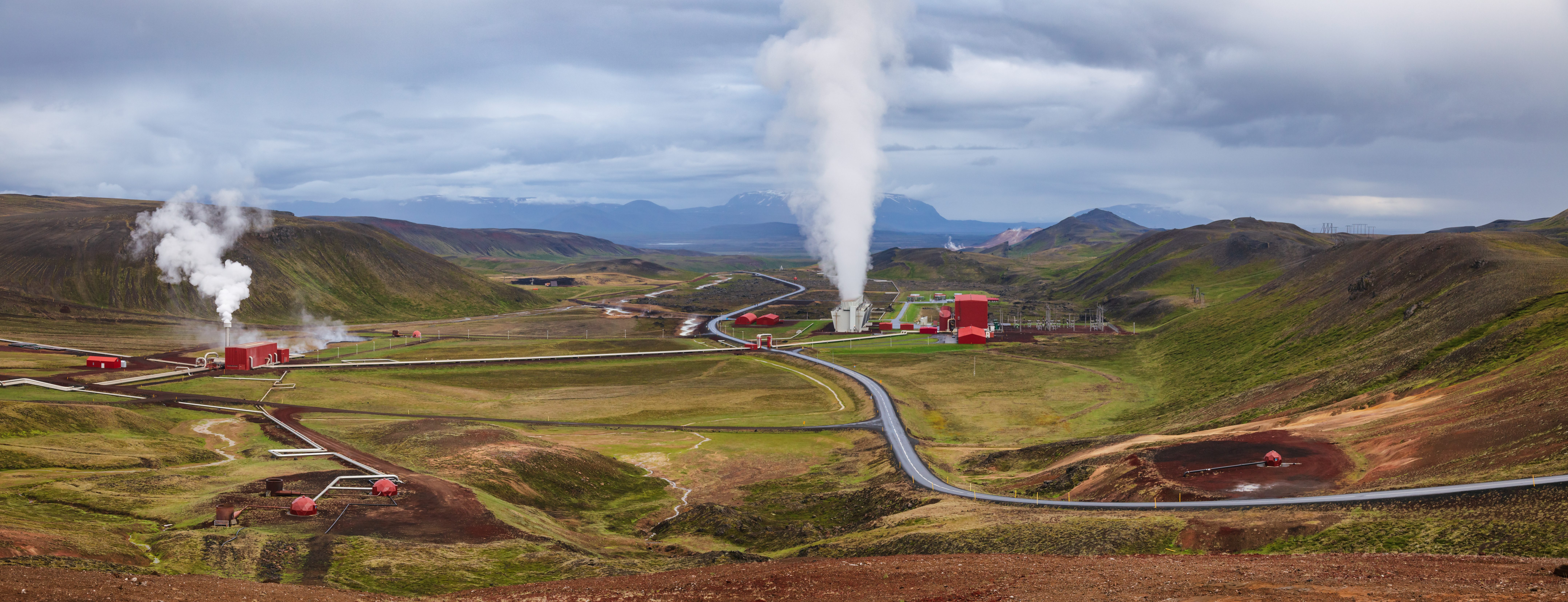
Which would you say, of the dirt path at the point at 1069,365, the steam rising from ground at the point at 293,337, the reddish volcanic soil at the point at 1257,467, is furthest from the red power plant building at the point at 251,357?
the reddish volcanic soil at the point at 1257,467

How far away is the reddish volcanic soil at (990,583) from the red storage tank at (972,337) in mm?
101691

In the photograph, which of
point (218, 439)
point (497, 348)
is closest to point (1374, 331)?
point (218, 439)

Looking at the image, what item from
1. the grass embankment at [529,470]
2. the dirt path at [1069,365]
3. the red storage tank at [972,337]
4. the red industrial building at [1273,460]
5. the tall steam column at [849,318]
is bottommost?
the grass embankment at [529,470]

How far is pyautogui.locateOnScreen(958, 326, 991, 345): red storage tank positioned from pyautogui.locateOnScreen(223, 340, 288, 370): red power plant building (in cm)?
9683

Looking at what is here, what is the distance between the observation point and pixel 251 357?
349 ft

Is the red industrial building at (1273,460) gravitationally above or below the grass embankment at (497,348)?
below

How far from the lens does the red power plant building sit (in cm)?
10569

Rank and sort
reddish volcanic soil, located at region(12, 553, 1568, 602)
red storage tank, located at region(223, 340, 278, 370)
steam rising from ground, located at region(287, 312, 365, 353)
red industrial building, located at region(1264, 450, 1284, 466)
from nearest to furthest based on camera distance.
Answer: reddish volcanic soil, located at region(12, 553, 1568, 602) → red industrial building, located at region(1264, 450, 1284, 466) → red storage tank, located at region(223, 340, 278, 370) → steam rising from ground, located at region(287, 312, 365, 353)

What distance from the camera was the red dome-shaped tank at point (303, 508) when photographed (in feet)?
141

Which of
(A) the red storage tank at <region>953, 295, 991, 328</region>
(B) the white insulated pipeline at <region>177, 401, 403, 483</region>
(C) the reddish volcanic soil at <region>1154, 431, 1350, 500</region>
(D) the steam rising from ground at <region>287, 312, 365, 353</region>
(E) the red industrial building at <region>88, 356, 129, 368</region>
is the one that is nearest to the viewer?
(C) the reddish volcanic soil at <region>1154, 431, 1350, 500</region>

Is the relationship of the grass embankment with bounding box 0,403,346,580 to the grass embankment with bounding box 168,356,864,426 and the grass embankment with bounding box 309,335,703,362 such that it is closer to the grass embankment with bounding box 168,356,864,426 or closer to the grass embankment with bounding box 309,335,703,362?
the grass embankment with bounding box 168,356,864,426

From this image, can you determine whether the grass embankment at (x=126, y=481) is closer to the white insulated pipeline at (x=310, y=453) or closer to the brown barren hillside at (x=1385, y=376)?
Result: the white insulated pipeline at (x=310, y=453)

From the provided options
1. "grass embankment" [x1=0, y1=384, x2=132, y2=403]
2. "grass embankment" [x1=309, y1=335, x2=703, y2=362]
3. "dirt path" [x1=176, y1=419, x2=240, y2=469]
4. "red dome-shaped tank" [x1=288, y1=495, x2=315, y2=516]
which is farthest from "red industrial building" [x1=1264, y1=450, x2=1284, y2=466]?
"grass embankment" [x1=309, y1=335, x2=703, y2=362]

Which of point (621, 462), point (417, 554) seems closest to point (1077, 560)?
point (417, 554)
